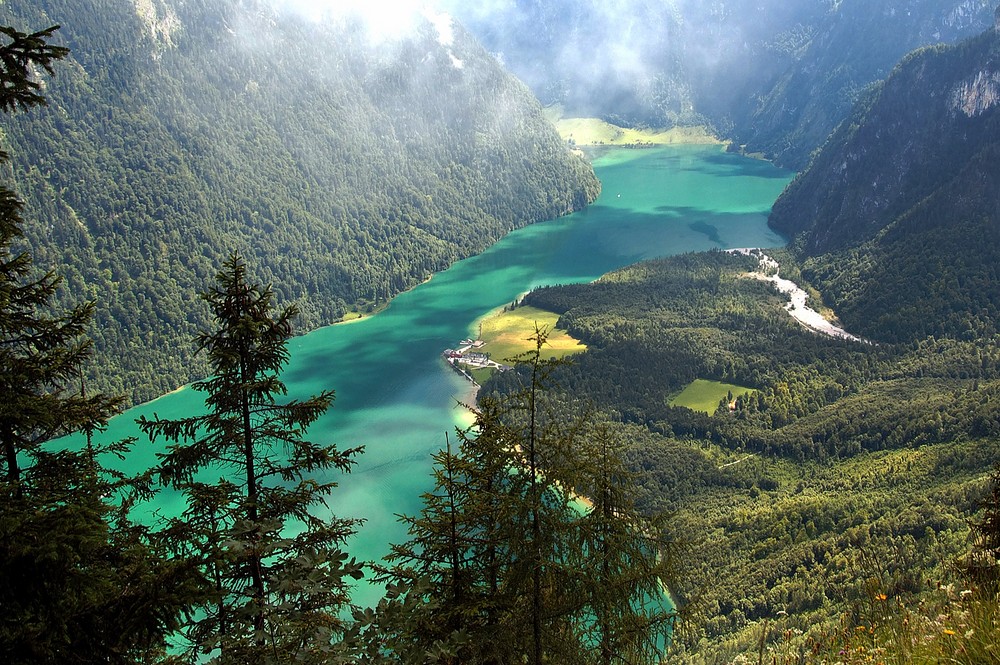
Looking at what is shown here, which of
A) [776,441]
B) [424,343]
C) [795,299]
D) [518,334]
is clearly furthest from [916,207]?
[424,343]

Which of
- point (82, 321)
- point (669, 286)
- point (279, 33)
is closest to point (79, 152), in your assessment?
point (279, 33)

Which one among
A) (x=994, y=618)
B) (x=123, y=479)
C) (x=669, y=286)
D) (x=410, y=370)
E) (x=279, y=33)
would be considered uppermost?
(x=279, y=33)

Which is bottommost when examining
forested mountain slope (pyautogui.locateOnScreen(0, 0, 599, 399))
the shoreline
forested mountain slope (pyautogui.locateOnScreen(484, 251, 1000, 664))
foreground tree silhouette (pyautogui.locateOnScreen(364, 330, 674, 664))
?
foreground tree silhouette (pyautogui.locateOnScreen(364, 330, 674, 664))

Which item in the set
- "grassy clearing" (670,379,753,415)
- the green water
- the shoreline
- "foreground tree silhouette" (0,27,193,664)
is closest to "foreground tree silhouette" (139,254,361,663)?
"foreground tree silhouette" (0,27,193,664)

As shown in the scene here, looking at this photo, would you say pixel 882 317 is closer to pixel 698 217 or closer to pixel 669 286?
pixel 669 286

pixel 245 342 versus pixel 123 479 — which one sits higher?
pixel 245 342

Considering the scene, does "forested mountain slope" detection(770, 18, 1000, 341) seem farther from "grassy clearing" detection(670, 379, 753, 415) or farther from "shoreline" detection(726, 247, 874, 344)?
"grassy clearing" detection(670, 379, 753, 415)
